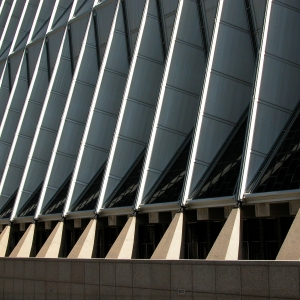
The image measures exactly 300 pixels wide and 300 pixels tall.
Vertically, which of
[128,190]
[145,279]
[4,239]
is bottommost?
[145,279]

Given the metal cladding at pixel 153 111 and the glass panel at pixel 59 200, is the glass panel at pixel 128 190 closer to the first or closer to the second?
the metal cladding at pixel 153 111

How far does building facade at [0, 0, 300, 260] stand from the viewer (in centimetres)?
2055

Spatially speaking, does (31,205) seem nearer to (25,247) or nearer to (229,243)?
(25,247)

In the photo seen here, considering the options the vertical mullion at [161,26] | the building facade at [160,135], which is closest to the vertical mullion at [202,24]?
the building facade at [160,135]

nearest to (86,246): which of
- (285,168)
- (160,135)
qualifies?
(160,135)

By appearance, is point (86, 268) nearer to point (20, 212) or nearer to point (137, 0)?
point (20, 212)

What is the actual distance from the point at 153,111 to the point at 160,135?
2.81 metres

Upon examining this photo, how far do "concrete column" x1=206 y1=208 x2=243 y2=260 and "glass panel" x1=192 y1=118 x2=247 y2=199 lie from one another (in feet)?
5.44

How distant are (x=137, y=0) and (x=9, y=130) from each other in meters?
14.0

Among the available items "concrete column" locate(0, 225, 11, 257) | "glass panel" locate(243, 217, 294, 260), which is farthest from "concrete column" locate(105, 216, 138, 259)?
"concrete column" locate(0, 225, 11, 257)

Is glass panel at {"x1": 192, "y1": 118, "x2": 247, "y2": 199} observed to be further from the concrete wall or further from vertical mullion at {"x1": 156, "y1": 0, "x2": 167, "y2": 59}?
vertical mullion at {"x1": 156, "y1": 0, "x2": 167, "y2": 59}

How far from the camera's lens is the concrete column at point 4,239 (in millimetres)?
32375

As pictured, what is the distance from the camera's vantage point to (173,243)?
20.3 metres

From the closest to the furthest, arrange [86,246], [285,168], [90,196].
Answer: [285,168], [86,246], [90,196]
